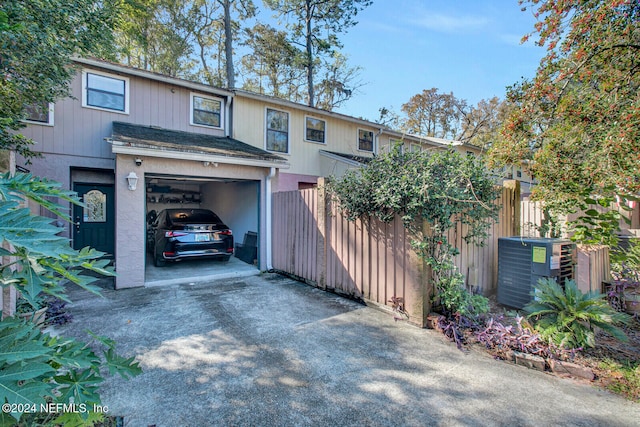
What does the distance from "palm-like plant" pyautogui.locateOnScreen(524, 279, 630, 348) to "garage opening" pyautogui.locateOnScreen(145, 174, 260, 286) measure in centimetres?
586

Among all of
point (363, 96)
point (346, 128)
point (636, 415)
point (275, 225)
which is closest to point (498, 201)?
point (636, 415)

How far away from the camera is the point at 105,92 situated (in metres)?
8.07

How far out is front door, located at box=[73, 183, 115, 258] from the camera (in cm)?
810

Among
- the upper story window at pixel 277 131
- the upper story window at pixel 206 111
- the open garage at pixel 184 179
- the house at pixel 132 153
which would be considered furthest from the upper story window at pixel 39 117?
the upper story window at pixel 277 131

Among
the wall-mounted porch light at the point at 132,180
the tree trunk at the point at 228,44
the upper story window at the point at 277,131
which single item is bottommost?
the wall-mounted porch light at the point at 132,180

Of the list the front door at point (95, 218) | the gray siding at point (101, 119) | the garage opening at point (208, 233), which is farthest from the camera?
the front door at point (95, 218)

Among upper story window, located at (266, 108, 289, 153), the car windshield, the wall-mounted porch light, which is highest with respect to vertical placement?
upper story window, located at (266, 108, 289, 153)

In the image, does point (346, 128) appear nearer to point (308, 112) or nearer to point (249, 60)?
point (308, 112)

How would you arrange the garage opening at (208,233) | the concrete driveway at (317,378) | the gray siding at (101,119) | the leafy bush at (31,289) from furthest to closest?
the gray siding at (101,119) → the garage opening at (208,233) → the concrete driveway at (317,378) → the leafy bush at (31,289)

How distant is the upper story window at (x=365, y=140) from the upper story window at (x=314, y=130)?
186 cm

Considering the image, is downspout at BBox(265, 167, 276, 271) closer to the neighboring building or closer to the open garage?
the open garage

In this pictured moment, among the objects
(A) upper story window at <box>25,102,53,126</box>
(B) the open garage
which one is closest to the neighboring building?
(B) the open garage

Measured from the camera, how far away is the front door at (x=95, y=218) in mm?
8102

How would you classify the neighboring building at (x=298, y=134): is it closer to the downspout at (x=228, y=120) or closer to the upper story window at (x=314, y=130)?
the upper story window at (x=314, y=130)
